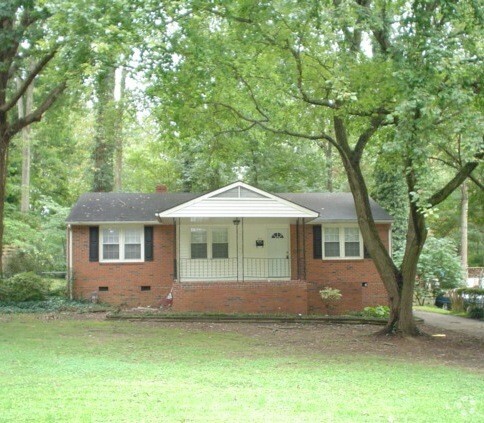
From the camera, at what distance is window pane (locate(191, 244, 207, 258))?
2419cm

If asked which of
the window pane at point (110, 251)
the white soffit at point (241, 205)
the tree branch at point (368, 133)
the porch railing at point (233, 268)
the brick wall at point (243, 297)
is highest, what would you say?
the tree branch at point (368, 133)

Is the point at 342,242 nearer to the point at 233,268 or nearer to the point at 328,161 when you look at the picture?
the point at 233,268

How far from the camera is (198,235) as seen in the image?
24.2 m

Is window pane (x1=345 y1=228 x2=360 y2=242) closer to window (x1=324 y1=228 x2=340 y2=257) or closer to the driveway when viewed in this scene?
window (x1=324 y1=228 x2=340 y2=257)

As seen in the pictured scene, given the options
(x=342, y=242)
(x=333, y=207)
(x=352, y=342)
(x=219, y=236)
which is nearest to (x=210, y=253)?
(x=219, y=236)

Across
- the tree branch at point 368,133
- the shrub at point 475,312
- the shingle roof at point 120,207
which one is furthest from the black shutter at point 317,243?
the tree branch at point 368,133

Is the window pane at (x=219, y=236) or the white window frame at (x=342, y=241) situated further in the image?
the white window frame at (x=342, y=241)

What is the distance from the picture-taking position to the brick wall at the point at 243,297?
21844 mm

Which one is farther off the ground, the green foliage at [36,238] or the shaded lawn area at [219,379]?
the green foliage at [36,238]

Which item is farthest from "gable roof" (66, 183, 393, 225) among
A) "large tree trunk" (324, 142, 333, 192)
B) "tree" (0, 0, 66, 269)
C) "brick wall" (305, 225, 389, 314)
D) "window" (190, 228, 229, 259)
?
"large tree trunk" (324, 142, 333, 192)

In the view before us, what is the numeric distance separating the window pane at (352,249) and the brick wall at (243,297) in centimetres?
337

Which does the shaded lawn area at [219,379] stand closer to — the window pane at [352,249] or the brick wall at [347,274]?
the brick wall at [347,274]

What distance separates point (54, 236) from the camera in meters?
35.3

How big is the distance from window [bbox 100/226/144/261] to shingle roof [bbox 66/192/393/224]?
547 mm
